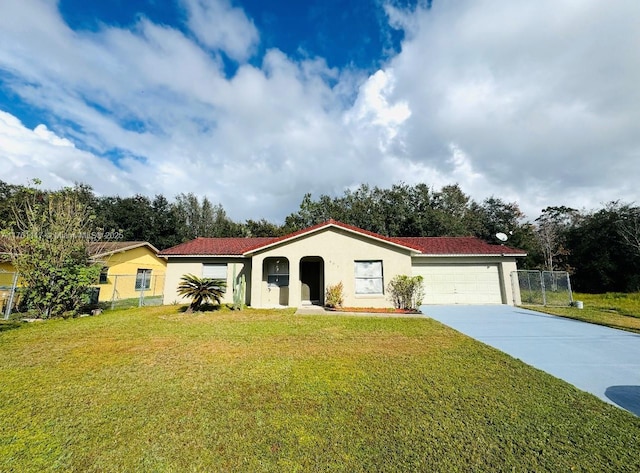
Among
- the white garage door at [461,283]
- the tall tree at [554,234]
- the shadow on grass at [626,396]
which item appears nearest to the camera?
the shadow on grass at [626,396]

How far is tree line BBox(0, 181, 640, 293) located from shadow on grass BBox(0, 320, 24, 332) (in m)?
24.1

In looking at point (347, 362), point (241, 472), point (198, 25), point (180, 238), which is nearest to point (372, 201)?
point (180, 238)

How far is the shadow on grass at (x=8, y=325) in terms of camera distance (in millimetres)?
9273

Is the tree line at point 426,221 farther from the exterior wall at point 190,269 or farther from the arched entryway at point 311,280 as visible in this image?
the exterior wall at point 190,269

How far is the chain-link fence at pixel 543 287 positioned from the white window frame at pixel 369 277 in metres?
7.89

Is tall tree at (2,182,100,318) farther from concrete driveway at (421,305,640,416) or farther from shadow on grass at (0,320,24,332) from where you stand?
concrete driveway at (421,305,640,416)

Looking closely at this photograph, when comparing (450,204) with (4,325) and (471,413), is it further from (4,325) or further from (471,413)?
(4,325)

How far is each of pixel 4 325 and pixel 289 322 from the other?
1024cm

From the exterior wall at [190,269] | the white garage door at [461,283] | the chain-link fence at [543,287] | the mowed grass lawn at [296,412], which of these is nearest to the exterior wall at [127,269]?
the exterior wall at [190,269]

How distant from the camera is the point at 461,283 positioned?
15484 mm

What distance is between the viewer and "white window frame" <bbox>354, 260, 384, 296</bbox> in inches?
539

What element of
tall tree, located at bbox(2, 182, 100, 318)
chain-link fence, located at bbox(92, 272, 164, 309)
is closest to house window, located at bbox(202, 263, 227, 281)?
chain-link fence, located at bbox(92, 272, 164, 309)

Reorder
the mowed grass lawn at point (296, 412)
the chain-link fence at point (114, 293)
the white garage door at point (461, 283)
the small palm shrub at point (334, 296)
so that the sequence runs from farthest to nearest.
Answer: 1. the white garage door at point (461, 283)
2. the small palm shrub at point (334, 296)
3. the chain-link fence at point (114, 293)
4. the mowed grass lawn at point (296, 412)

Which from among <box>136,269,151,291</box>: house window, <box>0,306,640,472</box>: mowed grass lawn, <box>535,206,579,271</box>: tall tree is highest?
<box>535,206,579,271</box>: tall tree
